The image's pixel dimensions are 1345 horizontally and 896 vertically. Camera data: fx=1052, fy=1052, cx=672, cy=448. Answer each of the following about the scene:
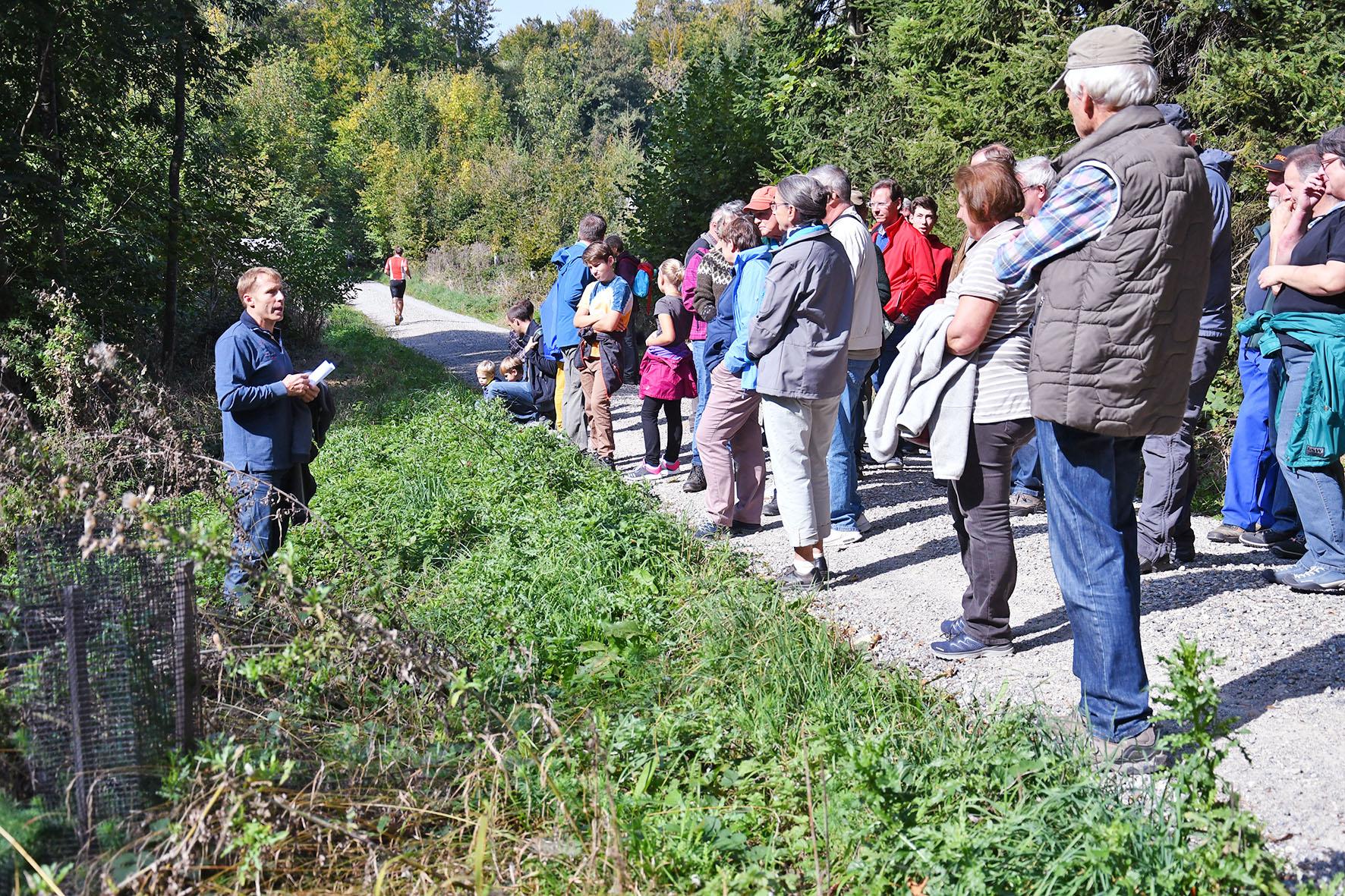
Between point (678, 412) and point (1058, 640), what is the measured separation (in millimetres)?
4728

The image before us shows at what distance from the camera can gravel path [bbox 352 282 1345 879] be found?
11.3 feet

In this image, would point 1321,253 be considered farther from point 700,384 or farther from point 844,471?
point 700,384

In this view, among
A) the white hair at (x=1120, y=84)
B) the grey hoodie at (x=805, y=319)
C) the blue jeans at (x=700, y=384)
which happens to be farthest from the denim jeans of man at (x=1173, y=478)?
the blue jeans at (x=700, y=384)

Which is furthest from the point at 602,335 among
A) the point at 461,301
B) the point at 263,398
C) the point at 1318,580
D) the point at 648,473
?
the point at 461,301

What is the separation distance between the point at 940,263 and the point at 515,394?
4900 millimetres

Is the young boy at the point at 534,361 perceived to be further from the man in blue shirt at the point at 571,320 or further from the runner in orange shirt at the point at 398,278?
the runner in orange shirt at the point at 398,278

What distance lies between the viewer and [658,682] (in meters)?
4.36

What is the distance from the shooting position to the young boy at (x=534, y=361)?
10.8m

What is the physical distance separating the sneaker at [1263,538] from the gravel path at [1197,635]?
0.09 m

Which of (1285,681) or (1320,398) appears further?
(1320,398)

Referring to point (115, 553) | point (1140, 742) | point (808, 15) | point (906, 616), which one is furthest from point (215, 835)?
point (808, 15)

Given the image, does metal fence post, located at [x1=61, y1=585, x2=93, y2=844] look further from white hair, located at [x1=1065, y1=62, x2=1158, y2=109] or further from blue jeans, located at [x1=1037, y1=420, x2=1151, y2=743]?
white hair, located at [x1=1065, y1=62, x2=1158, y2=109]

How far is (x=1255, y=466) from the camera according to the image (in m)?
6.31

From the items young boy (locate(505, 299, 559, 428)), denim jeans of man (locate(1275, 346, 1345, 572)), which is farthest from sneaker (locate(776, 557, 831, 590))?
young boy (locate(505, 299, 559, 428))
